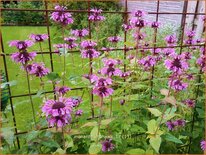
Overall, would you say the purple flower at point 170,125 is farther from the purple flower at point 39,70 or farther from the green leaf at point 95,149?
the purple flower at point 39,70

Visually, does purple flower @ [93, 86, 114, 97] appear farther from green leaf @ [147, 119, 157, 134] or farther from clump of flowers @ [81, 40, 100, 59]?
clump of flowers @ [81, 40, 100, 59]

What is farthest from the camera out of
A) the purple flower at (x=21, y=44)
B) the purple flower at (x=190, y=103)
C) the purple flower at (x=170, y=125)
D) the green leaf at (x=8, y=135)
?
the purple flower at (x=190, y=103)

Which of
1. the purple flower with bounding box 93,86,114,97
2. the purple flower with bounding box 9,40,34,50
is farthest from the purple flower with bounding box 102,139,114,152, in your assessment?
the purple flower with bounding box 9,40,34,50

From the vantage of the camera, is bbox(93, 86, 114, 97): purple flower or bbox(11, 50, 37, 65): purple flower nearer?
bbox(93, 86, 114, 97): purple flower

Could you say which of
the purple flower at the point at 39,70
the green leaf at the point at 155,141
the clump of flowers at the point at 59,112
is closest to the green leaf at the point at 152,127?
the green leaf at the point at 155,141

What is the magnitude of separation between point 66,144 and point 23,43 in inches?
18.4

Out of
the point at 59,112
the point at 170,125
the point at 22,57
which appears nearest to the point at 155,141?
the point at 59,112

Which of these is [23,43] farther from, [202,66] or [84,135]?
[202,66]

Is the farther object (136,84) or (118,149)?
(136,84)

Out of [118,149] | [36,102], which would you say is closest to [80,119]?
[118,149]

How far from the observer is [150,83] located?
5.81 feet

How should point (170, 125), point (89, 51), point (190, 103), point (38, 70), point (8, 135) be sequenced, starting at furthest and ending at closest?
point (190, 103) < point (170, 125) < point (89, 51) < point (38, 70) < point (8, 135)

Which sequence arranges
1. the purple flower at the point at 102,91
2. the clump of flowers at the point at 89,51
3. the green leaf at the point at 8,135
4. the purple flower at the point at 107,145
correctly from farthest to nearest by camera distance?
the clump of flowers at the point at 89,51, the purple flower at the point at 107,145, the purple flower at the point at 102,91, the green leaf at the point at 8,135

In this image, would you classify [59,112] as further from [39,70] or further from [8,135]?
[39,70]
